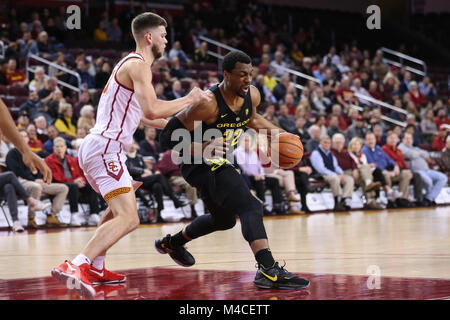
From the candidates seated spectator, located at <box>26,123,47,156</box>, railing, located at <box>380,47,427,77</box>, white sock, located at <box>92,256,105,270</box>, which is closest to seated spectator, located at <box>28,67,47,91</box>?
seated spectator, located at <box>26,123,47,156</box>

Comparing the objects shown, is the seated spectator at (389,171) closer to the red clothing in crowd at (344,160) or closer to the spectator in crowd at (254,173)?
the red clothing in crowd at (344,160)

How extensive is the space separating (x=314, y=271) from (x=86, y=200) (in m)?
6.63

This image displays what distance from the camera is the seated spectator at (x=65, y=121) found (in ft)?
41.8

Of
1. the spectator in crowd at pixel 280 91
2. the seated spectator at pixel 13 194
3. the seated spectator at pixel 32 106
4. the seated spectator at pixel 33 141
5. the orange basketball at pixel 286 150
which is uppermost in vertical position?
the spectator in crowd at pixel 280 91

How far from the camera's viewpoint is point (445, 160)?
16.1 metres

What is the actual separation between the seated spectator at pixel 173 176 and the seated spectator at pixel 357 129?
495cm

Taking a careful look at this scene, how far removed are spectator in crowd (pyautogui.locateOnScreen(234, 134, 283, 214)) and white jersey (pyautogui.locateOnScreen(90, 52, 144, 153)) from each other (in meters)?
7.62

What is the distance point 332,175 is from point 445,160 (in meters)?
3.71

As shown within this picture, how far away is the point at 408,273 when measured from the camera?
5.36 metres

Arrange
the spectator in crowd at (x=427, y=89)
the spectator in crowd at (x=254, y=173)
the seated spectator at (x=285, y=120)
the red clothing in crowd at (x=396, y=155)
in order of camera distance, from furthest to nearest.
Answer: the spectator in crowd at (x=427, y=89) < the red clothing in crowd at (x=396, y=155) < the seated spectator at (x=285, y=120) < the spectator in crowd at (x=254, y=173)

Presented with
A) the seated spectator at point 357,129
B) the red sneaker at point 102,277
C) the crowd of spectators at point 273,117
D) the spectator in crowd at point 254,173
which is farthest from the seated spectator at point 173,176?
the red sneaker at point 102,277

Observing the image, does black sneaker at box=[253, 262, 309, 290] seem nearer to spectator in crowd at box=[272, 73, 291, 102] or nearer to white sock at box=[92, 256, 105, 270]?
white sock at box=[92, 256, 105, 270]

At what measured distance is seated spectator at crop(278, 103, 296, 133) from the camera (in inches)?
581

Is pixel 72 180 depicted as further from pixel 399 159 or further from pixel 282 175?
pixel 399 159
